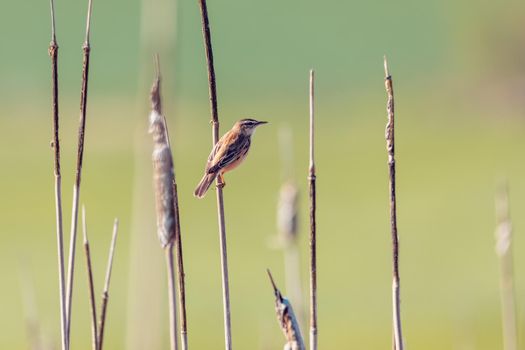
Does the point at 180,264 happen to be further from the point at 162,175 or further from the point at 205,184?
the point at 205,184

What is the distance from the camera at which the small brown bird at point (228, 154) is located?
3534mm

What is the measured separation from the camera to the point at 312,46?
1245 inches

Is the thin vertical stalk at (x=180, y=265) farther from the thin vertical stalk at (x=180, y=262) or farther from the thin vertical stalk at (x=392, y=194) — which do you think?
the thin vertical stalk at (x=392, y=194)

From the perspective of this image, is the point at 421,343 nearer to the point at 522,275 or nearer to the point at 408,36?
the point at 522,275

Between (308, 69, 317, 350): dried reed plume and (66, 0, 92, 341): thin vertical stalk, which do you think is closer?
(66, 0, 92, 341): thin vertical stalk

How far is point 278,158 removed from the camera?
24547mm

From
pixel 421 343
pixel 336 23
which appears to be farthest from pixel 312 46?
pixel 421 343

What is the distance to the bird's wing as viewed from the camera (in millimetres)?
3582

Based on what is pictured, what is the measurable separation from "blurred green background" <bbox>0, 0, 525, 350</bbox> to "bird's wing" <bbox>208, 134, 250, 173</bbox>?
0.35 m

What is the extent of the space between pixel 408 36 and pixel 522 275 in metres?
16.2

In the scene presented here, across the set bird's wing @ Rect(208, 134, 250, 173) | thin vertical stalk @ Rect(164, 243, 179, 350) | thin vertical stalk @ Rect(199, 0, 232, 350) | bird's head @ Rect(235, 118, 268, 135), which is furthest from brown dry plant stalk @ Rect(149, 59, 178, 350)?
bird's head @ Rect(235, 118, 268, 135)

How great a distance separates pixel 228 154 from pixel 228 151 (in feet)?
0.07

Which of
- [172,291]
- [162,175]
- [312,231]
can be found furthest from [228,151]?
[162,175]

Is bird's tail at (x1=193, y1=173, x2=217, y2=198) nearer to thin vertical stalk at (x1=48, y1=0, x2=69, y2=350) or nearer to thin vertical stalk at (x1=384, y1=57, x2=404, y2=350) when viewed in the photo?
thin vertical stalk at (x1=48, y1=0, x2=69, y2=350)
